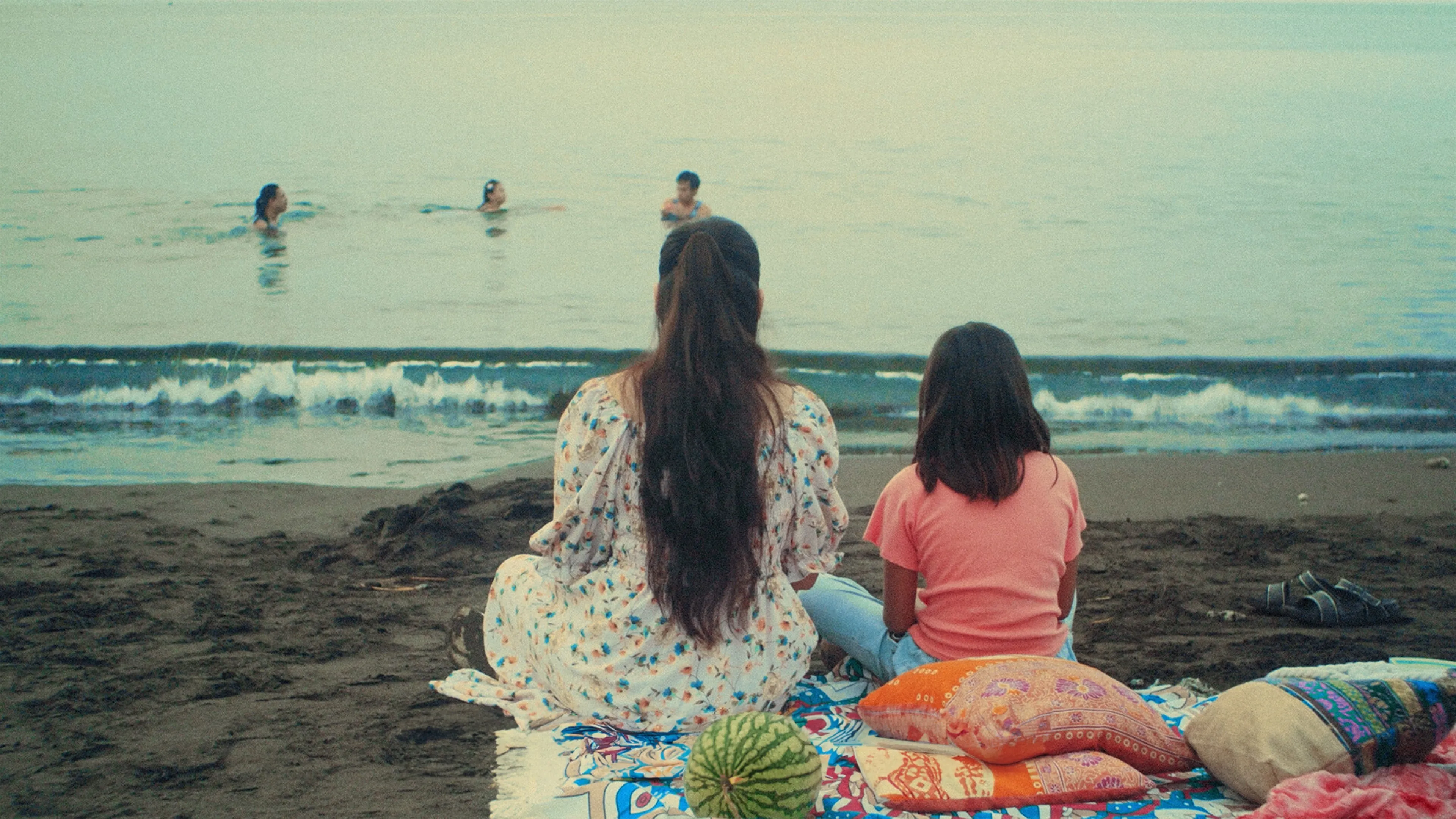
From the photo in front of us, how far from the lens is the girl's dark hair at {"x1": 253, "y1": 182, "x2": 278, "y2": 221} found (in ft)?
36.7

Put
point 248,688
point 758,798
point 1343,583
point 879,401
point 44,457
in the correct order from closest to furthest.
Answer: point 758,798, point 248,688, point 1343,583, point 44,457, point 879,401

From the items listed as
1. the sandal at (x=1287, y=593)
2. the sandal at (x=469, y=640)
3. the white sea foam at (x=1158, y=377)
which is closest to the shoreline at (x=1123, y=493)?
the sandal at (x=1287, y=593)

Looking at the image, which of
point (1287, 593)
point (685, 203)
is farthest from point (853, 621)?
point (685, 203)

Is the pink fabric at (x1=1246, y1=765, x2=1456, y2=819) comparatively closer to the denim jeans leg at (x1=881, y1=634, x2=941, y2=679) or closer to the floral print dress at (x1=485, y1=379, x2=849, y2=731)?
the denim jeans leg at (x1=881, y1=634, x2=941, y2=679)

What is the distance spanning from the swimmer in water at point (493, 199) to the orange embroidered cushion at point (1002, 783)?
10.6m

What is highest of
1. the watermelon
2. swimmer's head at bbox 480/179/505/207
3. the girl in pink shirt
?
swimmer's head at bbox 480/179/505/207

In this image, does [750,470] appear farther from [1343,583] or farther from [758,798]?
[1343,583]

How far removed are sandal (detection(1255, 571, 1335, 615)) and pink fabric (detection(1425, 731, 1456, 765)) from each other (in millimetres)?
1313

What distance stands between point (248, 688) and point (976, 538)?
6.58 feet

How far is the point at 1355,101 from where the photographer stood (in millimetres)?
12508

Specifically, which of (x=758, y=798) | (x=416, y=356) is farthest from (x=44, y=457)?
(x=758, y=798)

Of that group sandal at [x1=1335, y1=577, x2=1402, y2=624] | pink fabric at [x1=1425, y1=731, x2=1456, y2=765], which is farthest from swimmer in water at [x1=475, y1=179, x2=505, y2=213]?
pink fabric at [x1=1425, y1=731, x2=1456, y2=765]

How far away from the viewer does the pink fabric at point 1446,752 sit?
223cm

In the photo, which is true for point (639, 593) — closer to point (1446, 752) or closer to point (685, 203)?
point (1446, 752)
